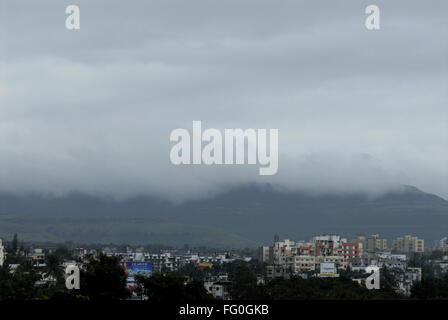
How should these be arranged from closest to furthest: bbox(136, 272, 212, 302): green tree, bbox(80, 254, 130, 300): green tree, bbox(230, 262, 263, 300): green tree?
bbox(136, 272, 212, 302): green tree, bbox(80, 254, 130, 300): green tree, bbox(230, 262, 263, 300): green tree

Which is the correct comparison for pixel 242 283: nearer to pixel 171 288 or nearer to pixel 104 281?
pixel 171 288

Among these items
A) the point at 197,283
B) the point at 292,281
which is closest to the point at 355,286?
the point at 292,281

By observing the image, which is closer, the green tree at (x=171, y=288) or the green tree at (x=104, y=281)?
the green tree at (x=171, y=288)

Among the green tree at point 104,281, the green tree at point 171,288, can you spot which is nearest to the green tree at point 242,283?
the green tree at point 171,288

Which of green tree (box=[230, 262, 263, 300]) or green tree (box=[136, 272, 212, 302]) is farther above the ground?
green tree (box=[136, 272, 212, 302])

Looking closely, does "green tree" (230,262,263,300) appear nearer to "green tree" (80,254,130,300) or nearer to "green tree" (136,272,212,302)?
"green tree" (136,272,212,302)

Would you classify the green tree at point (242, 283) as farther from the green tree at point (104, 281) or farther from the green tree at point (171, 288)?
the green tree at point (104, 281)

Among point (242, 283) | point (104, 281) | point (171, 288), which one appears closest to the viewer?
point (171, 288)

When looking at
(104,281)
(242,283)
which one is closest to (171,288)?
(104,281)

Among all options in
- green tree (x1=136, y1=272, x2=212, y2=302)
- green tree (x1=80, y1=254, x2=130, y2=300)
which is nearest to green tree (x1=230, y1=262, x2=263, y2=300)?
green tree (x1=136, y1=272, x2=212, y2=302)

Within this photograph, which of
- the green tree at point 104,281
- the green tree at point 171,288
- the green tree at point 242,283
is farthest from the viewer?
the green tree at point 242,283
